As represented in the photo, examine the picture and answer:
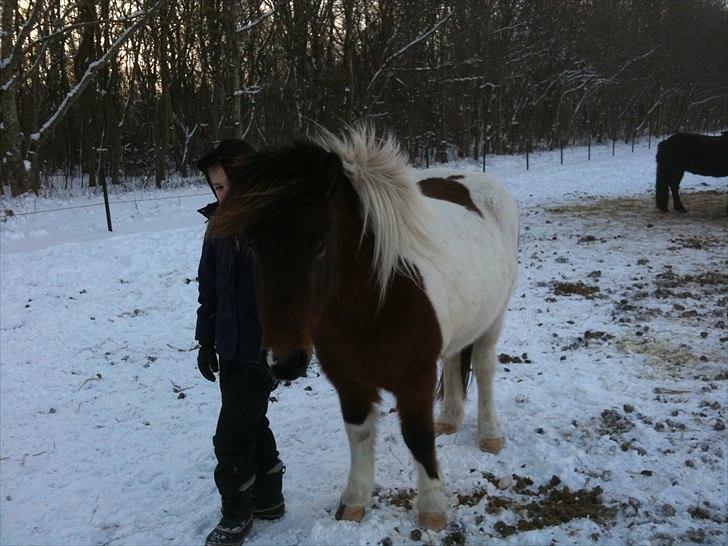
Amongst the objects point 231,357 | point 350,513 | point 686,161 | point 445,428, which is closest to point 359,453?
point 350,513

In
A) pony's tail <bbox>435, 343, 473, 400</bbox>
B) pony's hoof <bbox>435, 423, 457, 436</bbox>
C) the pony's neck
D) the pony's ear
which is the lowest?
pony's hoof <bbox>435, 423, 457, 436</bbox>

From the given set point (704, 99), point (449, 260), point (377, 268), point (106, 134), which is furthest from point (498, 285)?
point (704, 99)

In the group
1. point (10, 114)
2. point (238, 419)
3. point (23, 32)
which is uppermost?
point (23, 32)

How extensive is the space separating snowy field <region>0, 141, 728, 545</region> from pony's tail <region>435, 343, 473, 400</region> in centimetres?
30

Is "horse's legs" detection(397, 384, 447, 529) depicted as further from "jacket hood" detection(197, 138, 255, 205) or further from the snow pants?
"jacket hood" detection(197, 138, 255, 205)

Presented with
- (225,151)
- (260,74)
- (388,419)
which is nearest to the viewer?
(225,151)

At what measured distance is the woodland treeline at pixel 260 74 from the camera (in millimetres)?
12539

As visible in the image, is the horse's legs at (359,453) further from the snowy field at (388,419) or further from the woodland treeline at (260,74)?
the woodland treeline at (260,74)

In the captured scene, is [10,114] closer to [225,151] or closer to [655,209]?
[225,151]

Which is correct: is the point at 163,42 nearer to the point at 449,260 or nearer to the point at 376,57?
the point at 376,57

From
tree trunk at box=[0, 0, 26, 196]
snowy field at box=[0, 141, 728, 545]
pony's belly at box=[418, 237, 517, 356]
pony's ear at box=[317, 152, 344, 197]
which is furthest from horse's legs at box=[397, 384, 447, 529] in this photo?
tree trunk at box=[0, 0, 26, 196]

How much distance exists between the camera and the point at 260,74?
18.1 m

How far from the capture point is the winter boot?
8.73 ft

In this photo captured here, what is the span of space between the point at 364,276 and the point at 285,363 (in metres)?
0.59
